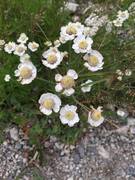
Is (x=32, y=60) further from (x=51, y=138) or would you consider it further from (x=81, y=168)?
(x=81, y=168)

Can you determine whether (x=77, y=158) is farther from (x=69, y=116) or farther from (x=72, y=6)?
(x=72, y=6)

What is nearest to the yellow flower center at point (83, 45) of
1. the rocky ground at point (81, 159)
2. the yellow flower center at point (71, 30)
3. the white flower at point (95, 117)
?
the yellow flower center at point (71, 30)

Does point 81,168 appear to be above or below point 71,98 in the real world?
below

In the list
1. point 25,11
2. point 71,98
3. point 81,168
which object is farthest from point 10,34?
point 81,168

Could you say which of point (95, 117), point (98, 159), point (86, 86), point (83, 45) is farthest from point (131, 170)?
point (83, 45)

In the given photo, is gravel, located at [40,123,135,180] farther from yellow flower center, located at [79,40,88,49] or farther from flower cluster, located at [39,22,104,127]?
yellow flower center, located at [79,40,88,49]

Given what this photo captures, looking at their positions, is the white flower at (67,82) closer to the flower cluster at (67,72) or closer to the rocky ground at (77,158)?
the flower cluster at (67,72)
